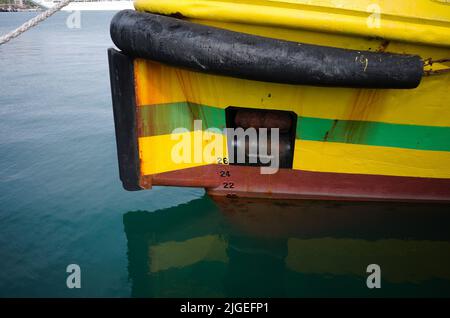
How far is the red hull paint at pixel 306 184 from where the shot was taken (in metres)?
2.95

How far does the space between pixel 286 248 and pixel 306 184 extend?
53 centimetres

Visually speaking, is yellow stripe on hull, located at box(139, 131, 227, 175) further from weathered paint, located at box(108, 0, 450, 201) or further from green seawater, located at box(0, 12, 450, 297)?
green seawater, located at box(0, 12, 450, 297)

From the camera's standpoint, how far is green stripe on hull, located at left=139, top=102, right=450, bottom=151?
2.73 metres

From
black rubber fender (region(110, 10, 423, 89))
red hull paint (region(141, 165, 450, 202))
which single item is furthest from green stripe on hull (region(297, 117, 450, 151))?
black rubber fender (region(110, 10, 423, 89))

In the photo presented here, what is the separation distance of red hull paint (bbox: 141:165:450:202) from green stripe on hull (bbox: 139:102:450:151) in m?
0.30

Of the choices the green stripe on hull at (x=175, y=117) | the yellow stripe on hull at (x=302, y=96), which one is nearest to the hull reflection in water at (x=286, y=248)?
the green stripe on hull at (x=175, y=117)

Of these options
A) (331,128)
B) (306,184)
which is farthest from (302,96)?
(306,184)

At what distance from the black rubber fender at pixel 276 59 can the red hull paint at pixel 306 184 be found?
840mm

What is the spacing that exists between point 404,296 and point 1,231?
280 cm

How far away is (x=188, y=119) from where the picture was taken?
2.83 meters

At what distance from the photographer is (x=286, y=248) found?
2.76m

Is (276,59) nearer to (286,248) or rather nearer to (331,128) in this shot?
(331,128)

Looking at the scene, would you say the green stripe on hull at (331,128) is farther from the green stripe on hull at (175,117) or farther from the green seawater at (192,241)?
the green seawater at (192,241)
